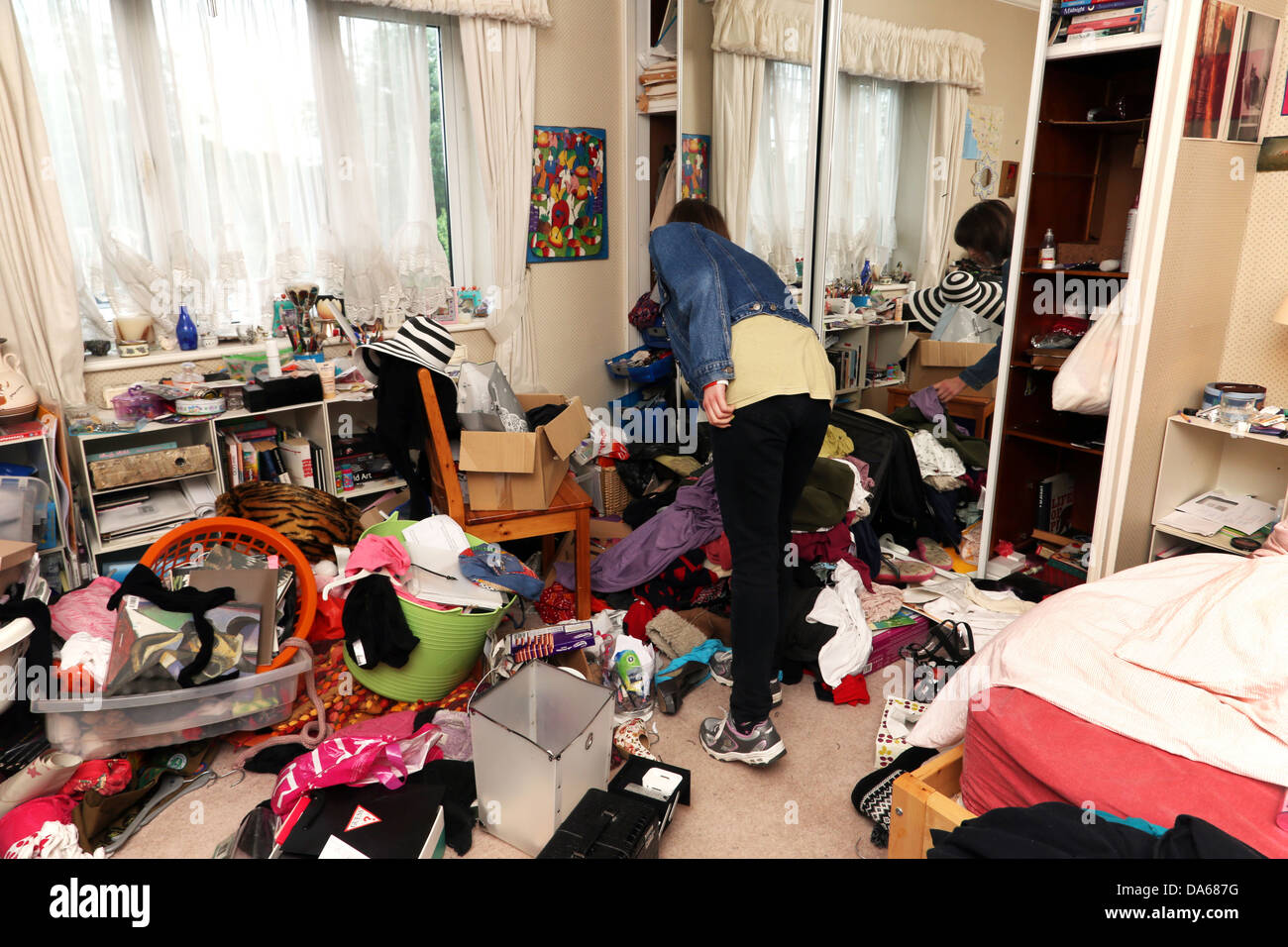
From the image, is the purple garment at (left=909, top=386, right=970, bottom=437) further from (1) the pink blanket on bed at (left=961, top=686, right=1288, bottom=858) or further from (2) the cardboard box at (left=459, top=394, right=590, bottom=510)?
(1) the pink blanket on bed at (left=961, top=686, right=1288, bottom=858)

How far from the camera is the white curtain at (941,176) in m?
3.16

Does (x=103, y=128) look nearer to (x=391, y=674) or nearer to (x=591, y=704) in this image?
(x=391, y=674)

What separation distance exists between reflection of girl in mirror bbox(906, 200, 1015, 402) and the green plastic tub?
200 centimetres

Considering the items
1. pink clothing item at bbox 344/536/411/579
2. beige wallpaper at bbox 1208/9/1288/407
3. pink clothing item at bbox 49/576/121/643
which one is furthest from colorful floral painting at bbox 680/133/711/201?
pink clothing item at bbox 49/576/121/643

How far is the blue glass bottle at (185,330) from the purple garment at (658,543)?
1642mm

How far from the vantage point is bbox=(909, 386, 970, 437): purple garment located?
348 centimetres

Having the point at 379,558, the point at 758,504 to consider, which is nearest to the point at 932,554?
the point at 758,504

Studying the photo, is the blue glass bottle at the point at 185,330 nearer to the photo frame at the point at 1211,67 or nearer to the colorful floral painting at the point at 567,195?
the colorful floral painting at the point at 567,195

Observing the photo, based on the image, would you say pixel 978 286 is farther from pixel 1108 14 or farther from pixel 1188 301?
pixel 1108 14

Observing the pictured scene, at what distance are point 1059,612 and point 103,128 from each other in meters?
3.35

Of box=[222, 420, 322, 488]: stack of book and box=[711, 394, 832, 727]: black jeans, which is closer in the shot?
box=[711, 394, 832, 727]: black jeans

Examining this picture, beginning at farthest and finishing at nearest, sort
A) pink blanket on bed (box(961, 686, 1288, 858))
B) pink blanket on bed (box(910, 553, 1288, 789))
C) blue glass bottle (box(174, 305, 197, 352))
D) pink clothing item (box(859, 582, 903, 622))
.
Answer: blue glass bottle (box(174, 305, 197, 352)), pink clothing item (box(859, 582, 903, 622)), pink blanket on bed (box(910, 553, 1288, 789)), pink blanket on bed (box(961, 686, 1288, 858))

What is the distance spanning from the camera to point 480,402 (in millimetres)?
3148

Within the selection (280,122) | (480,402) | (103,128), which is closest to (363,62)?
(280,122)
